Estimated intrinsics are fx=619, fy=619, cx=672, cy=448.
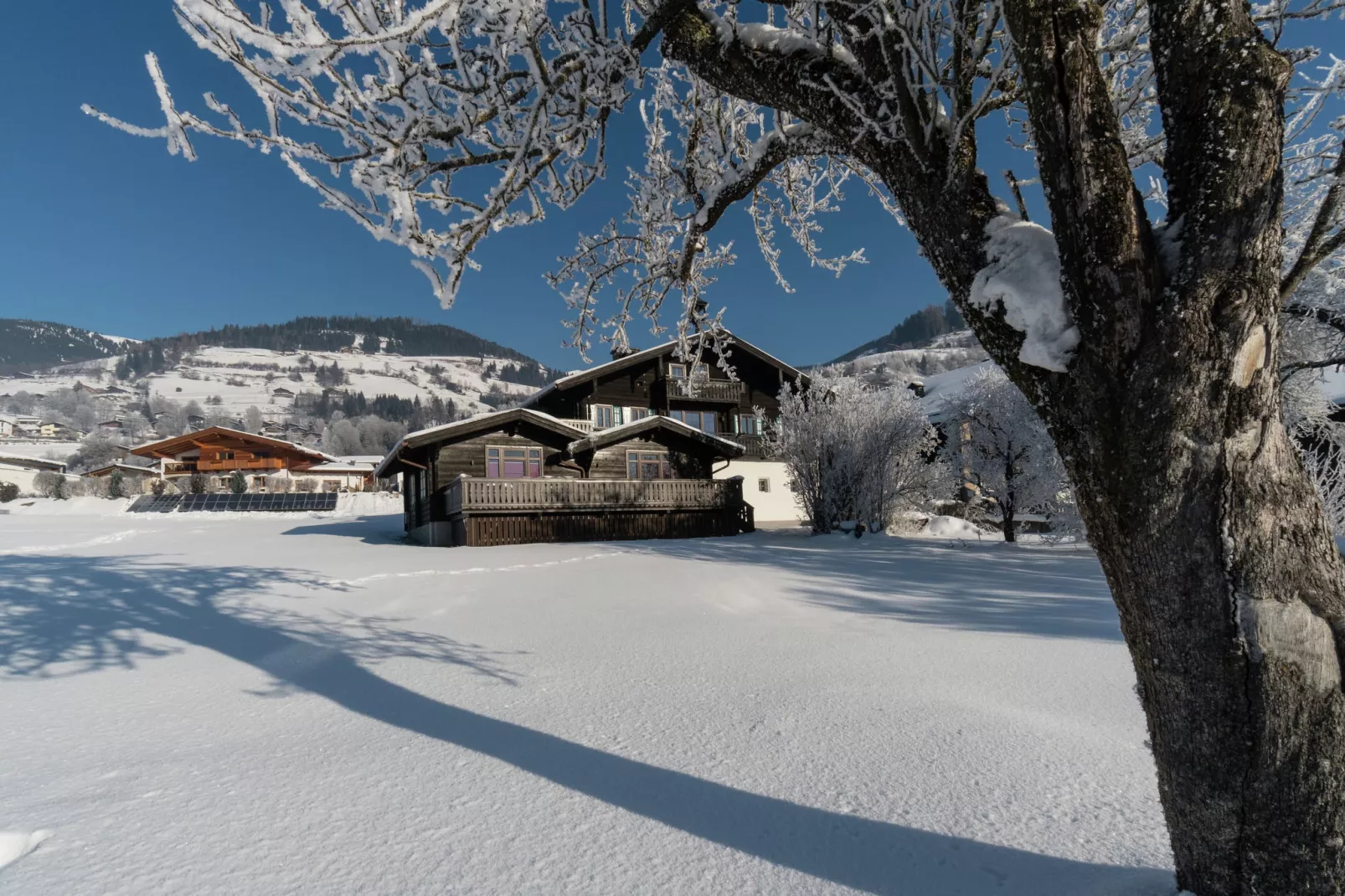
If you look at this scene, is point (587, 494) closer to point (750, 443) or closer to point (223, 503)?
point (750, 443)

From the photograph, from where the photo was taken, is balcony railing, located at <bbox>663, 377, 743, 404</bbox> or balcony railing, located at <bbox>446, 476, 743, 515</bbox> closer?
balcony railing, located at <bbox>446, 476, 743, 515</bbox>

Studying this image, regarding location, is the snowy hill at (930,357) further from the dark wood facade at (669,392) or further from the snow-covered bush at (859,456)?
the snow-covered bush at (859,456)

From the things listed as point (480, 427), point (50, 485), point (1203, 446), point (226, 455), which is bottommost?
point (1203, 446)

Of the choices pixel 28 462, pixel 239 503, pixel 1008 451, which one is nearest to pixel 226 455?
pixel 239 503

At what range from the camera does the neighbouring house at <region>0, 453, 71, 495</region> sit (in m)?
49.2

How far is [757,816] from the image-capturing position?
235cm

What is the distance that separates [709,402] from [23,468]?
65.7m

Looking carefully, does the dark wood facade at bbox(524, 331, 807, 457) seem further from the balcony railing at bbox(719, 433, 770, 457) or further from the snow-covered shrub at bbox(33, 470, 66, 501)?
the snow-covered shrub at bbox(33, 470, 66, 501)

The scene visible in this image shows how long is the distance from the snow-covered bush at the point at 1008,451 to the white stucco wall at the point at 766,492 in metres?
12.0

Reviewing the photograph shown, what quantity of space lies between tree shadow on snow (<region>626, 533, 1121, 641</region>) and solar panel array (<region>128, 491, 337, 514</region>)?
2464cm

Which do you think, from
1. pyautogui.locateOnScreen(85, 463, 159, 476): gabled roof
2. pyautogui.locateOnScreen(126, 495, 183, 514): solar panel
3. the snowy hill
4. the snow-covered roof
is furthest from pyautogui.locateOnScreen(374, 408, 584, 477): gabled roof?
the snowy hill

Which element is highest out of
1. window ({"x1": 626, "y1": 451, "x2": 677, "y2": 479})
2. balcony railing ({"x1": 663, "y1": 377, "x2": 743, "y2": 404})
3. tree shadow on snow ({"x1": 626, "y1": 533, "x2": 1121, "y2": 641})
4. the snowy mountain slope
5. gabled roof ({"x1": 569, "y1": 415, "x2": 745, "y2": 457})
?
the snowy mountain slope

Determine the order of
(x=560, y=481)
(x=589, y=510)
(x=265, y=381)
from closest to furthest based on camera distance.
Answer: (x=560, y=481) → (x=589, y=510) → (x=265, y=381)

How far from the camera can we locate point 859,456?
18.2 m
